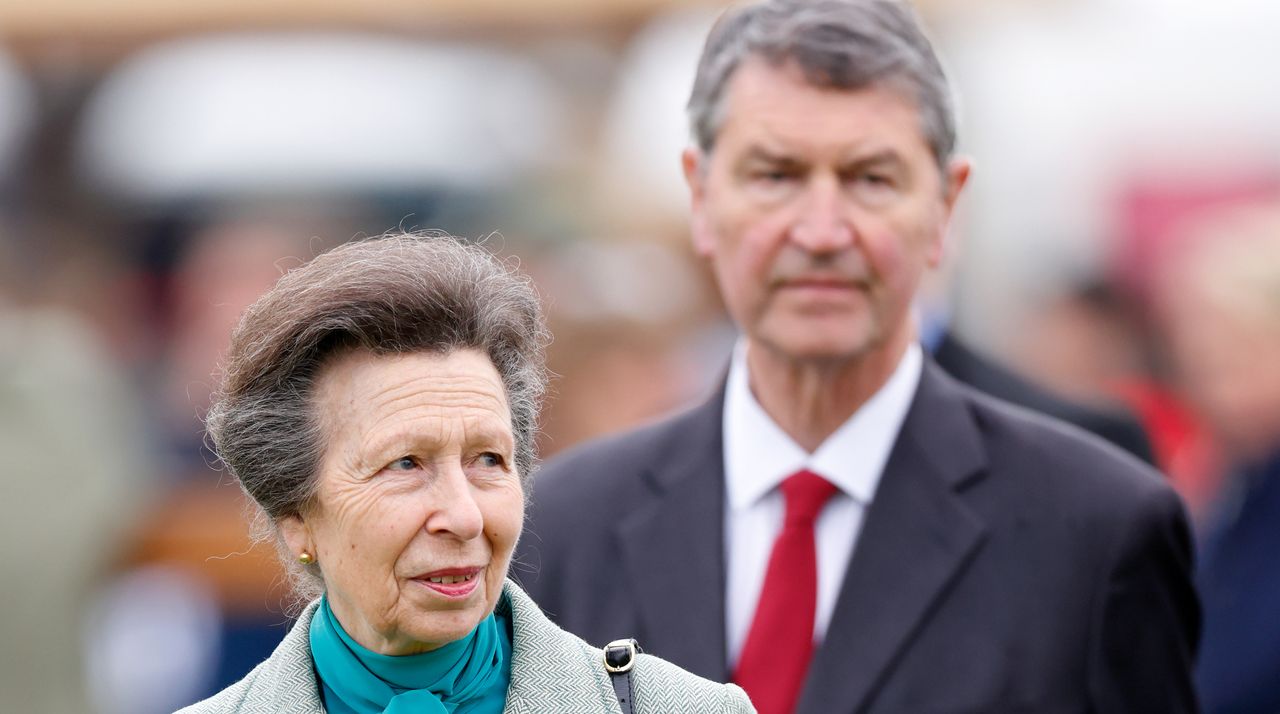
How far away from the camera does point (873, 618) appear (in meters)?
3.71

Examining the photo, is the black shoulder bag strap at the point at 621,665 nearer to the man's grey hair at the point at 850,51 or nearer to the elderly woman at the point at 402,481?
the elderly woman at the point at 402,481

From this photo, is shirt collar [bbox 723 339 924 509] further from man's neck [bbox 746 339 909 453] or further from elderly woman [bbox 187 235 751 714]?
elderly woman [bbox 187 235 751 714]

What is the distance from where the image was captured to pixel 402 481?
9.68ft

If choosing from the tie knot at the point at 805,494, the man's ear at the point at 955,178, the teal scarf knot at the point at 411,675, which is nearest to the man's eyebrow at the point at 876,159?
the man's ear at the point at 955,178

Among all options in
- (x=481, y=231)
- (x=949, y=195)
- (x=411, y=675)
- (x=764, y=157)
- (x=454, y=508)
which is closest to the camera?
(x=454, y=508)

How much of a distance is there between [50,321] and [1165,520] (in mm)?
4933

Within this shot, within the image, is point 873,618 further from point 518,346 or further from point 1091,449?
point 518,346

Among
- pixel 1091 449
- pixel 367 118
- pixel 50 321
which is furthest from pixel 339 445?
pixel 367 118

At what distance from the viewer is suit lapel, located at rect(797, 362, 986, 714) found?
12.0 feet

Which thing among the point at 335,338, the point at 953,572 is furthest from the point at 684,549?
the point at 335,338

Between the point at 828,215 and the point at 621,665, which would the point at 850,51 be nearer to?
the point at 828,215

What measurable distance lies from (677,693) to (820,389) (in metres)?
1.00

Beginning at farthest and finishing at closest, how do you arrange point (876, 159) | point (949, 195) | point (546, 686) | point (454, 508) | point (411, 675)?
point (949, 195) → point (876, 159) → point (546, 686) → point (411, 675) → point (454, 508)

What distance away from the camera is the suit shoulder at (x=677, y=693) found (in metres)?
3.12
